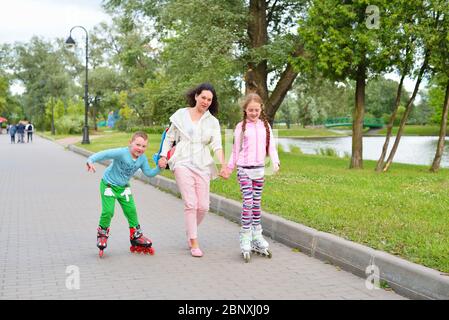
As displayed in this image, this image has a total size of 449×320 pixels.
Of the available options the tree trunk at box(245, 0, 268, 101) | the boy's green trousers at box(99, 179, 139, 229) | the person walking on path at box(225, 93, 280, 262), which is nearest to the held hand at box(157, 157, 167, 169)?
the boy's green trousers at box(99, 179, 139, 229)

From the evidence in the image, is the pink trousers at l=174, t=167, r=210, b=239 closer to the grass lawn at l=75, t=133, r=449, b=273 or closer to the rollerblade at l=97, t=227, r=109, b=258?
the rollerblade at l=97, t=227, r=109, b=258

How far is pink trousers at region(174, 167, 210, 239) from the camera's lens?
19.9 feet

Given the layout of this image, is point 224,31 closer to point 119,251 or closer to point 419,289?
point 119,251

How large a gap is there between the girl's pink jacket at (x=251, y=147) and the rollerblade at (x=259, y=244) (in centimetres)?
73

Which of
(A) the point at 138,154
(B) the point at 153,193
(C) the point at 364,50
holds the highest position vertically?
(C) the point at 364,50

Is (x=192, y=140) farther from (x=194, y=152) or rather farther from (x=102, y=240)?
(x=102, y=240)

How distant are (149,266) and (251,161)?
1495mm

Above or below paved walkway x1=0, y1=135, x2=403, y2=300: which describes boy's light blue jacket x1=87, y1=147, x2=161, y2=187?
above

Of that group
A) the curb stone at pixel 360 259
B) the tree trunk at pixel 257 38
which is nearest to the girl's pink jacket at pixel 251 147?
the curb stone at pixel 360 259

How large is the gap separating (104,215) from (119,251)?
52cm

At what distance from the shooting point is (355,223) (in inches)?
269

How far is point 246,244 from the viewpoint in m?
5.97

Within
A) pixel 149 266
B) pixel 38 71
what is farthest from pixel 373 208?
pixel 38 71
